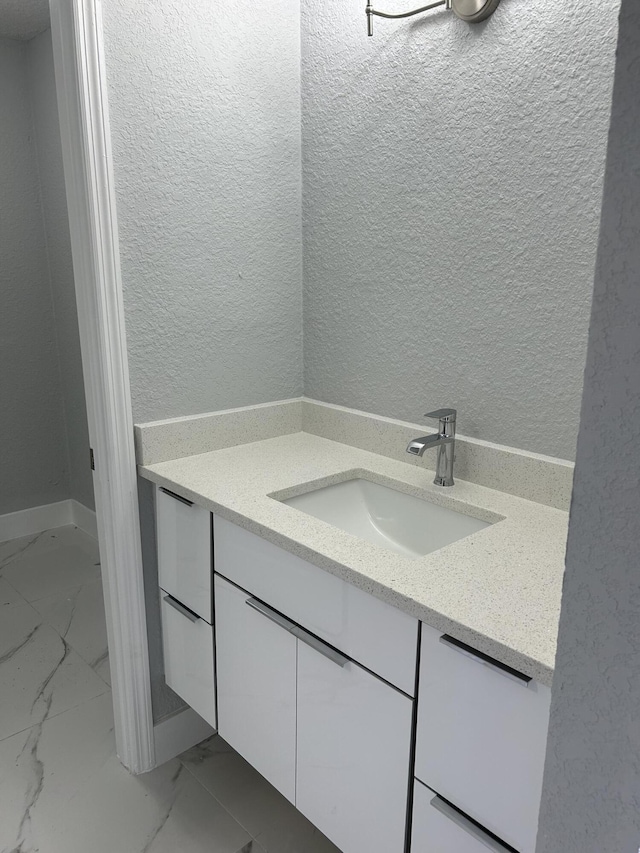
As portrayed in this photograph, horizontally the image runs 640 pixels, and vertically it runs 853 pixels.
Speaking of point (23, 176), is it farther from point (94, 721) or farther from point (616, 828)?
point (616, 828)

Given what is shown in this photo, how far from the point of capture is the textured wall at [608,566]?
0.41 metres

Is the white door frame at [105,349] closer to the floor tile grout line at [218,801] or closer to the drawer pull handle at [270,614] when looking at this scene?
the floor tile grout line at [218,801]

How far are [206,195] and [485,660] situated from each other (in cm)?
131

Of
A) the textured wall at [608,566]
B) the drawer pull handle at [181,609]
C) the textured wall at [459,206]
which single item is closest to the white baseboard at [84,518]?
the drawer pull handle at [181,609]

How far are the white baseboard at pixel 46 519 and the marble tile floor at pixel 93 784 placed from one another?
0.93 meters

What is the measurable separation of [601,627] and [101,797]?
1.72 meters

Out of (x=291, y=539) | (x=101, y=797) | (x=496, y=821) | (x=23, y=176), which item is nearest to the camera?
(x=496, y=821)

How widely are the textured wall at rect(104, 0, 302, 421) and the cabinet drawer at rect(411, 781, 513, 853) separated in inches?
42.9

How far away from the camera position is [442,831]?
1065 mm

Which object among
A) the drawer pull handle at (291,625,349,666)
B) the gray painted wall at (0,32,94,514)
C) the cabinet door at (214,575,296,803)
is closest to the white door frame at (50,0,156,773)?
the cabinet door at (214,575,296,803)

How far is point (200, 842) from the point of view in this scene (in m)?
1.59

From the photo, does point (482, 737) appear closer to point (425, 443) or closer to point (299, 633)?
point (299, 633)

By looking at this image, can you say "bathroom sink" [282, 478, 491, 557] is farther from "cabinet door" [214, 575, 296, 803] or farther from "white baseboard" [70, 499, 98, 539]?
"white baseboard" [70, 499, 98, 539]

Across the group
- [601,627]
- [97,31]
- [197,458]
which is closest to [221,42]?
[97,31]
